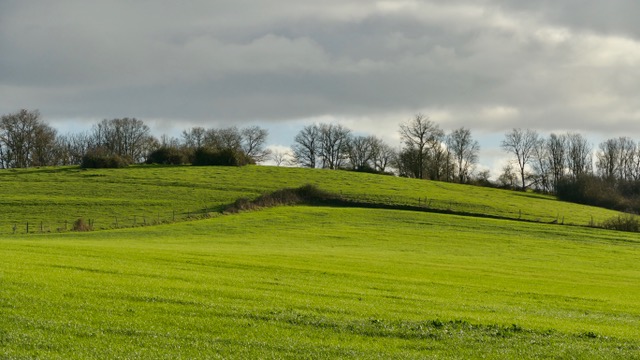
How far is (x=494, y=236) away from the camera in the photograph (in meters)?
69.1

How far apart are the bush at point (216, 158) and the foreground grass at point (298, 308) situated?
8325 centimetres

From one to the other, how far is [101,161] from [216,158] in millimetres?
20721

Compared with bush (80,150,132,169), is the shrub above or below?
below

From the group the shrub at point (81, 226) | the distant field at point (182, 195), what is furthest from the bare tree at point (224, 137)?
the shrub at point (81, 226)

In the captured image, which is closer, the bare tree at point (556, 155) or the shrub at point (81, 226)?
the shrub at point (81, 226)

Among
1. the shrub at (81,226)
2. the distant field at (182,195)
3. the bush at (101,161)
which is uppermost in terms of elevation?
the bush at (101,161)

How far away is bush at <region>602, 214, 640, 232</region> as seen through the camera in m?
80.5

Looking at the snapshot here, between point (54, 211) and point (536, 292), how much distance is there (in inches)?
2415

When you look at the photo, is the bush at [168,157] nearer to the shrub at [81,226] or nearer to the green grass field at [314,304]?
the shrub at [81,226]

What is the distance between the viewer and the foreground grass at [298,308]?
14477 millimetres

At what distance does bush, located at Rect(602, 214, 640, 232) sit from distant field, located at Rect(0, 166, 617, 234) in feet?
14.2

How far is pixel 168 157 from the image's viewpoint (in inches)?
4852

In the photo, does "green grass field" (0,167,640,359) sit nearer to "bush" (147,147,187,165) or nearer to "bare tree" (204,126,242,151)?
"bush" (147,147,187,165)

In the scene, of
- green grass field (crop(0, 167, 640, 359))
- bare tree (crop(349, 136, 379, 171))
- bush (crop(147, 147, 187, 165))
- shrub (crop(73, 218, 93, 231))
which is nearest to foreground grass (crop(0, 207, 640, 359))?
green grass field (crop(0, 167, 640, 359))
